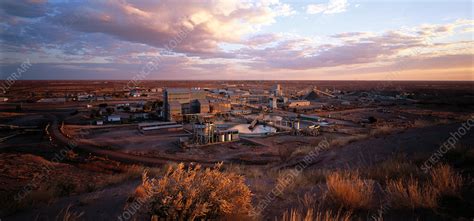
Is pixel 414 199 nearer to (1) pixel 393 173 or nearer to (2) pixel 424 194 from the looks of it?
(2) pixel 424 194

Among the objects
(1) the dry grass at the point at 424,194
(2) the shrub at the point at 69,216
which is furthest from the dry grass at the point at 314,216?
(2) the shrub at the point at 69,216

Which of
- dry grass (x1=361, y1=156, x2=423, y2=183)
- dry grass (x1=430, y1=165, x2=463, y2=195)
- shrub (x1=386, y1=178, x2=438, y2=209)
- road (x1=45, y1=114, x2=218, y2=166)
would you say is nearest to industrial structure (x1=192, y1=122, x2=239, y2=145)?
road (x1=45, y1=114, x2=218, y2=166)

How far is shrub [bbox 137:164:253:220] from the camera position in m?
3.58

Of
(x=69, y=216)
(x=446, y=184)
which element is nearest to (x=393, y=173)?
(x=446, y=184)

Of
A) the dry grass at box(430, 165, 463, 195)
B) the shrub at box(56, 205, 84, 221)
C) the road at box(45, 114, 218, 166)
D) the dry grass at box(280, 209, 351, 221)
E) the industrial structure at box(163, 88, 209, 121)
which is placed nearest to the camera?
the dry grass at box(280, 209, 351, 221)

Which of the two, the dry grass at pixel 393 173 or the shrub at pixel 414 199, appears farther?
the dry grass at pixel 393 173

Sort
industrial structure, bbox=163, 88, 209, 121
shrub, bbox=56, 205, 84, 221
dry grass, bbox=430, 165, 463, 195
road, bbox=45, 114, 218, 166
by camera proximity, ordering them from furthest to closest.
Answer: industrial structure, bbox=163, 88, 209, 121, road, bbox=45, 114, 218, 166, dry grass, bbox=430, 165, 463, 195, shrub, bbox=56, 205, 84, 221

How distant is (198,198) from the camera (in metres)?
3.81

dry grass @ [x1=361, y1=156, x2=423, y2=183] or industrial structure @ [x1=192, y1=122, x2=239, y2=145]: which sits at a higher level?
dry grass @ [x1=361, y1=156, x2=423, y2=183]

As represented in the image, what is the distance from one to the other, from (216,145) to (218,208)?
22.2 meters

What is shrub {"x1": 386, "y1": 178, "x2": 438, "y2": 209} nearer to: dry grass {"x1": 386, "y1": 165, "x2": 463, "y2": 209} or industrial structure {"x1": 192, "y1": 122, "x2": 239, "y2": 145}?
dry grass {"x1": 386, "y1": 165, "x2": 463, "y2": 209}

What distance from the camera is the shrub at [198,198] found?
3.58 metres

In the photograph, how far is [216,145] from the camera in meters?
25.9

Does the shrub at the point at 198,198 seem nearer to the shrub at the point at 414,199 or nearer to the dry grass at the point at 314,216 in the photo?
the dry grass at the point at 314,216
